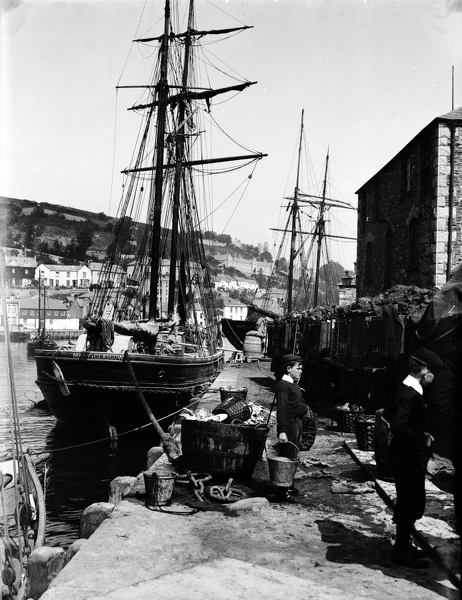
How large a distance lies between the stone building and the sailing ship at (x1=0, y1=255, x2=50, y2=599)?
1260 cm

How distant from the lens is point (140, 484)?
8648 mm

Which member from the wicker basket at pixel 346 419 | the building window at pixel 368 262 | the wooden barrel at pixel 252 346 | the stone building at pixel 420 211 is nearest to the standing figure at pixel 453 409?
the wicker basket at pixel 346 419

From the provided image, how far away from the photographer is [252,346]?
45.5m

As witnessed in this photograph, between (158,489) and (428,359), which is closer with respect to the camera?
(428,359)

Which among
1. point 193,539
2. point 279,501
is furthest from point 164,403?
point 193,539

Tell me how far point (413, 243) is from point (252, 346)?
2678cm

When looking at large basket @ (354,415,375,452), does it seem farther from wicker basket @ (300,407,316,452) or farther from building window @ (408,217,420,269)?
building window @ (408,217,420,269)

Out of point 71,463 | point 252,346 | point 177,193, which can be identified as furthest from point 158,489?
point 252,346

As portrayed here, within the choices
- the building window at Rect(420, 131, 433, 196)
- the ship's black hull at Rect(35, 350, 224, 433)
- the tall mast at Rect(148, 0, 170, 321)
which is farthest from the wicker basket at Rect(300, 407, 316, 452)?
the tall mast at Rect(148, 0, 170, 321)

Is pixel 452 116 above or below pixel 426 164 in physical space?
above

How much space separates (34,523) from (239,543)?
191 inches

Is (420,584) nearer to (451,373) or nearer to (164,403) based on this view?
(451,373)

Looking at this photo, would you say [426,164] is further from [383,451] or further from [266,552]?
[266,552]

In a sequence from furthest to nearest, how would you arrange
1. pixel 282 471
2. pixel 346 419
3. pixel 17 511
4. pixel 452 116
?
pixel 452 116 → pixel 346 419 → pixel 282 471 → pixel 17 511
